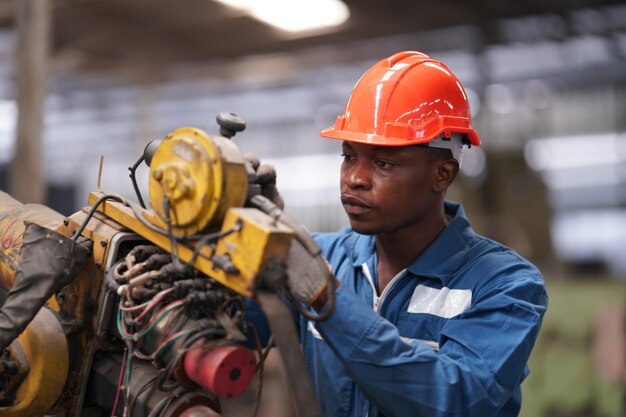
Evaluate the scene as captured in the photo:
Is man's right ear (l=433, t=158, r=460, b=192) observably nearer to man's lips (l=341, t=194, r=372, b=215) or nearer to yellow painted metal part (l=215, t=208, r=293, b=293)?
man's lips (l=341, t=194, r=372, b=215)

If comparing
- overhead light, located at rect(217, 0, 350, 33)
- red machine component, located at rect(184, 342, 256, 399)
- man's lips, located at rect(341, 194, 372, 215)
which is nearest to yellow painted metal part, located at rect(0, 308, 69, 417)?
red machine component, located at rect(184, 342, 256, 399)

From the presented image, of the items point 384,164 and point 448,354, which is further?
point 384,164

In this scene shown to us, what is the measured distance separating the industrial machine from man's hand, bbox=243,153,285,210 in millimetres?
→ 95

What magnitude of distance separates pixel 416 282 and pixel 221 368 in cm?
68

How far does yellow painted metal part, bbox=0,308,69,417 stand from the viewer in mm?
1325

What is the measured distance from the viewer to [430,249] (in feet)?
5.58

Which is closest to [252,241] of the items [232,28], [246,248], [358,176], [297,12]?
[246,248]

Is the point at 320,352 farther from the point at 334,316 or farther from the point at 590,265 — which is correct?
the point at 590,265

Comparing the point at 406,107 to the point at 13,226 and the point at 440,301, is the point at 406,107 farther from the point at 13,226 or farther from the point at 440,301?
the point at 13,226

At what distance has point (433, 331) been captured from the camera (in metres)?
1.60

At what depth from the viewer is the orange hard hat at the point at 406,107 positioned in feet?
5.34

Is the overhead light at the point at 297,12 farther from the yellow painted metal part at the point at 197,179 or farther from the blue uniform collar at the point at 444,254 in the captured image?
the yellow painted metal part at the point at 197,179

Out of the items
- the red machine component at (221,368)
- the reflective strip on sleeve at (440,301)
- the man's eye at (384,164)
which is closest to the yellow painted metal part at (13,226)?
the red machine component at (221,368)

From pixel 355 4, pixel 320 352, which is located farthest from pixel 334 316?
pixel 355 4
